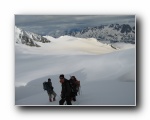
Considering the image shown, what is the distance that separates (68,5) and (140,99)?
46.8 inches

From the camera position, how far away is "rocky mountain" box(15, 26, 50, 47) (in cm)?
642

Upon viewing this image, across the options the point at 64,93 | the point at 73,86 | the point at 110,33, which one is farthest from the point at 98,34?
the point at 64,93

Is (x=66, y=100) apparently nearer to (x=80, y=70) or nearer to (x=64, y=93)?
(x=64, y=93)

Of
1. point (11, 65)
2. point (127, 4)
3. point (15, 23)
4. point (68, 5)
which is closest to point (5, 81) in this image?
point (11, 65)

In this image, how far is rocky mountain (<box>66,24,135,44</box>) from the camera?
639 centimetres

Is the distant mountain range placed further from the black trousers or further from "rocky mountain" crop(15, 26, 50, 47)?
the black trousers

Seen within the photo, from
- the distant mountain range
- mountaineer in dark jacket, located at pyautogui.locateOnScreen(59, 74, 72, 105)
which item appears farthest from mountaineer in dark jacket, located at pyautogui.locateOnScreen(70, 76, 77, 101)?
the distant mountain range

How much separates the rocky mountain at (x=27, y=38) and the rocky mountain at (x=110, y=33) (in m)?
0.29

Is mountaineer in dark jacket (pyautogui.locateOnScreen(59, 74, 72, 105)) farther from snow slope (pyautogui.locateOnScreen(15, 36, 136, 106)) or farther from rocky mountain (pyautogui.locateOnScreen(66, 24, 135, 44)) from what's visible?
rocky mountain (pyautogui.locateOnScreen(66, 24, 135, 44))

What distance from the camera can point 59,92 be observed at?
6434 millimetres

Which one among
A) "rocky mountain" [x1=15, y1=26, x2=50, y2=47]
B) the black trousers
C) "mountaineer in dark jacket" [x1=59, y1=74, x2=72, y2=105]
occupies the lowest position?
the black trousers

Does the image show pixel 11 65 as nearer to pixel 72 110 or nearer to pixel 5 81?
pixel 5 81

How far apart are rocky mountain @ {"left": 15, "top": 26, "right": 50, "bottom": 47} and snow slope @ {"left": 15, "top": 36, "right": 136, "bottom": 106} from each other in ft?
0.15

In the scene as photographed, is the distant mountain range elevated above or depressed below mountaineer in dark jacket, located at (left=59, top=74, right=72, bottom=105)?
above
